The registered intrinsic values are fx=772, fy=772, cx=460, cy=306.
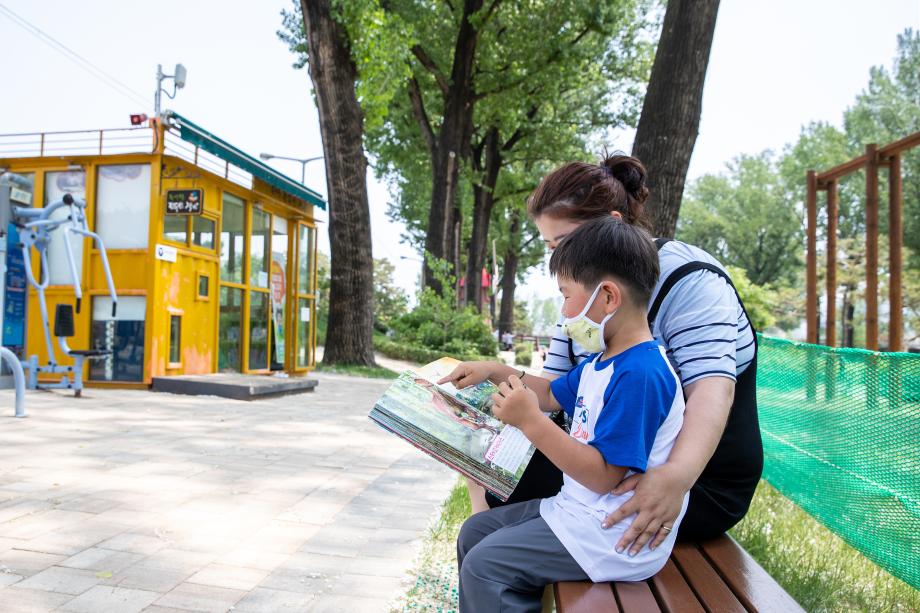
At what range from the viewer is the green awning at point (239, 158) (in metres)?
11.0

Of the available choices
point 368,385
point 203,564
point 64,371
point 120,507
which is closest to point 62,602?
point 203,564

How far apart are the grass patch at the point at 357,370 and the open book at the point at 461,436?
11.9 m

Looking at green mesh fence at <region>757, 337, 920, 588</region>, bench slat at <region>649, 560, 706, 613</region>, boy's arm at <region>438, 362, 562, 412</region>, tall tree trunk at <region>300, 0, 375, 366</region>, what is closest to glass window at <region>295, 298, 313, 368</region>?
tall tree trunk at <region>300, 0, 375, 366</region>

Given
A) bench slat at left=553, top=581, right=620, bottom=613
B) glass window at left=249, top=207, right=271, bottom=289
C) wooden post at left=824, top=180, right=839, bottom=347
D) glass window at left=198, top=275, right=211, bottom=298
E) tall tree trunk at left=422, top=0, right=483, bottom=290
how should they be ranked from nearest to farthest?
bench slat at left=553, top=581, right=620, bottom=613
wooden post at left=824, top=180, right=839, bottom=347
glass window at left=198, top=275, right=211, bottom=298
glass window at left=249, top=207, right=271, bottom=289
tall tree trunk at left=422, top=0, right=483, bottom=290

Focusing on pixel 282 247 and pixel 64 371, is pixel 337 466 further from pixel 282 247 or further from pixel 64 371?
pixel 282 247

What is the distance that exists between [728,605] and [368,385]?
11242 mm

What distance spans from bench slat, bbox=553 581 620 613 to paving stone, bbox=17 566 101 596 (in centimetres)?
202

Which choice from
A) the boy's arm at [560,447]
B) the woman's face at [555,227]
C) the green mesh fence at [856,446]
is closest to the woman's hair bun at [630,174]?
the woman's face at [555,227]

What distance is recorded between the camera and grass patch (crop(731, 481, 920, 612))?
3.05 metres

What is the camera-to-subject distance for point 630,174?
2.49 metres

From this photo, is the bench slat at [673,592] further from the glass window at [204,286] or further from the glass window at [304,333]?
the glass window at [304,333]

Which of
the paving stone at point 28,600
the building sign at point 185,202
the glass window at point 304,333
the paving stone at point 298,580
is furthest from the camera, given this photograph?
the glass window at point 304,333

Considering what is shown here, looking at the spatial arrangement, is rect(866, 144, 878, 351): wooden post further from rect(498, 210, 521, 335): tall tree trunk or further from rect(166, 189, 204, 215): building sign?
rect(498, 210, 521, 335): tall tree trunk

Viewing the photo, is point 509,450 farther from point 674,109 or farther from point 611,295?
point 674,109
